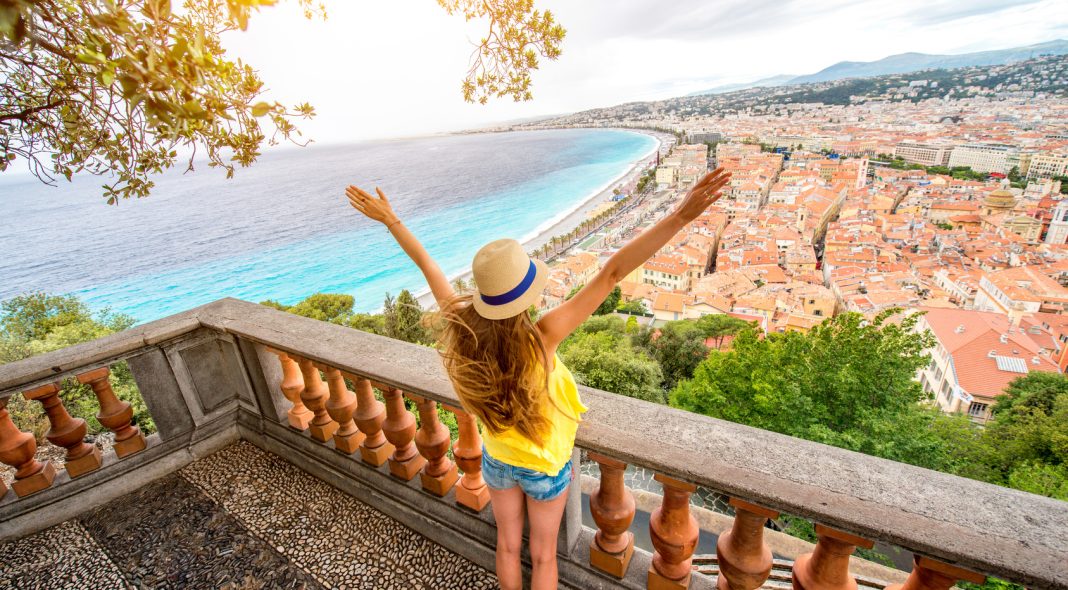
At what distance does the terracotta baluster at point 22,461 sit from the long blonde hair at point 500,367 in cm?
253

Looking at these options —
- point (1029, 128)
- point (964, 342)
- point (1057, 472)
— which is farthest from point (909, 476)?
point (1029, 128)

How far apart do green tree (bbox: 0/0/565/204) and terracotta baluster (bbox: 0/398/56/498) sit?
4.30 feet

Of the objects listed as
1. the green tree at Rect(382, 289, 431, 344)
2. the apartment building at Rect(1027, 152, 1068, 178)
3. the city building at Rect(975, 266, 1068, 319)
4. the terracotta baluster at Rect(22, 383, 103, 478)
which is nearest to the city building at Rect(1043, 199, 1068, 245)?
the city building at Rect(975, 266, 1068, 319)

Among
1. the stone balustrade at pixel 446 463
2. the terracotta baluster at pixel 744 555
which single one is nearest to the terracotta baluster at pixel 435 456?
the stone balustrade at pixel 446 463

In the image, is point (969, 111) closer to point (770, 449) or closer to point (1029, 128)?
point (1029, 128)

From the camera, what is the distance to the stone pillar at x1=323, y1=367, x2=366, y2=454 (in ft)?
7.48

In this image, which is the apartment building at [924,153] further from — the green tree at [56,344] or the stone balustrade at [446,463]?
the green tree at [56,344]

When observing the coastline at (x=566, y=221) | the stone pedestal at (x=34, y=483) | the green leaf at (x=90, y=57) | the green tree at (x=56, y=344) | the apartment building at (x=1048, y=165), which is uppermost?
the green leaf at (x=90, y=57)

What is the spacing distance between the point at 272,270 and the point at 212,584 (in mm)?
49327

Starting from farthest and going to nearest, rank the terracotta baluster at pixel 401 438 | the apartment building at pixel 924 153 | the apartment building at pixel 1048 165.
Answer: the apartment building at pixel 924 153 < the apartment building at pixel 1048 165 < the terracotta baluster at pixel 401 438

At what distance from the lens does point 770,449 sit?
135 centimetres

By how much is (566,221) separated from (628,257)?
55.6 m

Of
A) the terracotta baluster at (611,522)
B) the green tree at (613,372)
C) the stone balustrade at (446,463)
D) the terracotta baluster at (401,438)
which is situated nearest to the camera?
the stone balustrade at (446,463)

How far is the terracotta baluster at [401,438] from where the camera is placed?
214 centimetres
